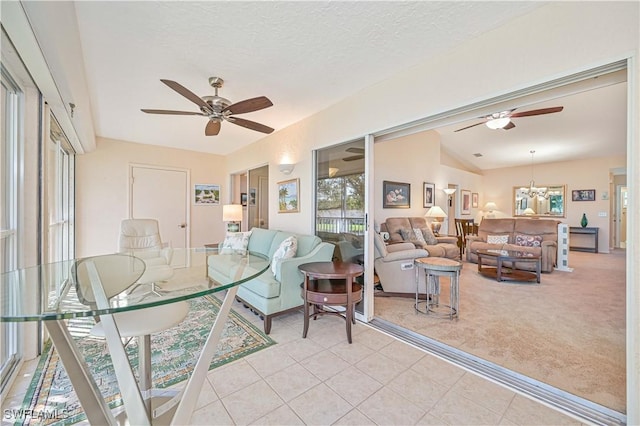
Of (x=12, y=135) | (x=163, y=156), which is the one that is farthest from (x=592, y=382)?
(x=163, y=156)

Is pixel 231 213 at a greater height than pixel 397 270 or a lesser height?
greater

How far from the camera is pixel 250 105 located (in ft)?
7.80

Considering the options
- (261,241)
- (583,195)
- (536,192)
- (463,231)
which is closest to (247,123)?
(261,241)

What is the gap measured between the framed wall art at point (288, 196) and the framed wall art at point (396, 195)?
207 centimetres

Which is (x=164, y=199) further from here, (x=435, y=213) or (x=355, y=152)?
(x=435, y=213)

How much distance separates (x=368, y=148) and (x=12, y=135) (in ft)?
9.26

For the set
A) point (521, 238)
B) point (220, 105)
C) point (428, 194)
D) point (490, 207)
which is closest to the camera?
point (220, 105)

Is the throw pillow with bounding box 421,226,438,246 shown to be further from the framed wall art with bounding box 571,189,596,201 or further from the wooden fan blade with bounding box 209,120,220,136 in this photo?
Answer: the framed wall art with bounding box 571,189,596,201

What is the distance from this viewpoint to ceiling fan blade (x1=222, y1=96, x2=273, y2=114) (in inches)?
89.5

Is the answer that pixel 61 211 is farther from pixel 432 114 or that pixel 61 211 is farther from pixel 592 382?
pixel 592 382

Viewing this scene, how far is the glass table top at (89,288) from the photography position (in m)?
0.89

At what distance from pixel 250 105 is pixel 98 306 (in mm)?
1920

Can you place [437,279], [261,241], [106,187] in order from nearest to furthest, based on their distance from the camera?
[437,279] → [261,241] → [106,187]

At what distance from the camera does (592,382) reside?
1.79 metres
